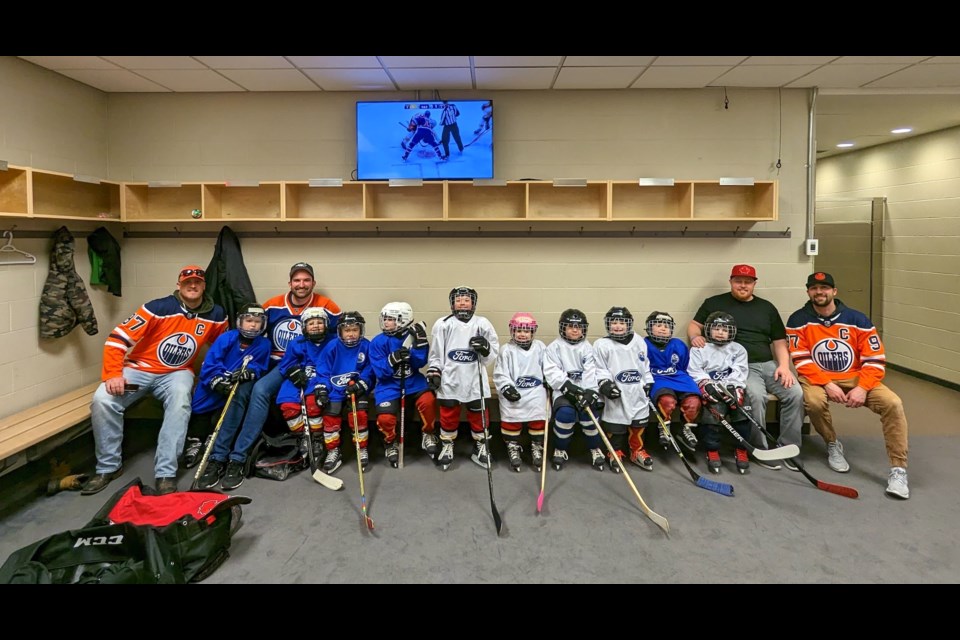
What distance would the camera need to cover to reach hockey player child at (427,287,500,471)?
337 centimetres

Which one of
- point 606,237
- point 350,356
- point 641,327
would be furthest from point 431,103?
point 641,327

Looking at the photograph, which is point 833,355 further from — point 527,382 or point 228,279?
point 228,279

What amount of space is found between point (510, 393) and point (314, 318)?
125 centimetres

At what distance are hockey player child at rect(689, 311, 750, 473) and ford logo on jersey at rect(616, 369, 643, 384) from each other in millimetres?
373

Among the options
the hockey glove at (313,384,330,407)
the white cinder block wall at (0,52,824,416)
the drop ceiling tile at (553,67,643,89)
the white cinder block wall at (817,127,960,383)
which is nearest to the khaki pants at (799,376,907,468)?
the white cinder block wall at (0,52,824,416)

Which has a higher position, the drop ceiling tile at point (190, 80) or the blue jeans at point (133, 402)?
the drop ceiling tile at point (190, 80)

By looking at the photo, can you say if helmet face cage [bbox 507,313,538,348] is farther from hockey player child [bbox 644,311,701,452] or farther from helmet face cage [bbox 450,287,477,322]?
hockey player child [bbox 644,311,701,452]

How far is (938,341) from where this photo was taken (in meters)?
4.98

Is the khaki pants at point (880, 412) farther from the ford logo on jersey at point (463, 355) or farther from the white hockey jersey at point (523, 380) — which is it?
the ford logo on jersey at point (463, 355)

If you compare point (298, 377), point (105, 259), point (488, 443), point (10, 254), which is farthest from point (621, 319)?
point (10, 254)

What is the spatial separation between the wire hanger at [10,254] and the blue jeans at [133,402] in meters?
0.81

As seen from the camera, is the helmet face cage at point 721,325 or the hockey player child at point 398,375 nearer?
the hockey player child at point 398,375

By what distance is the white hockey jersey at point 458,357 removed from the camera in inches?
134

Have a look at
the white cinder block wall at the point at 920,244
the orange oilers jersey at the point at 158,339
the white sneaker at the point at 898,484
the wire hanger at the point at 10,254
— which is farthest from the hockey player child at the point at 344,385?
the white cinder block wall at the point at 920,244
